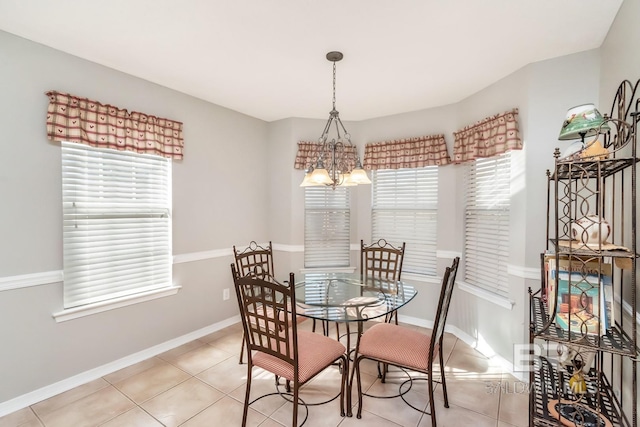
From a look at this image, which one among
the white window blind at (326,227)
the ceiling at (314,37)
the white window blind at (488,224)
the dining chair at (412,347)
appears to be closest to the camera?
the ceiling at (314,37)

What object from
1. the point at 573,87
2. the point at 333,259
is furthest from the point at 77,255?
the point at 573,87

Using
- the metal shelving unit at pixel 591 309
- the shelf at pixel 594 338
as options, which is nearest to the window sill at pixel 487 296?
the metal shelving unit at pixel 591 309

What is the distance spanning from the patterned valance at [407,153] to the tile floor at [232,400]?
2077 millimetres

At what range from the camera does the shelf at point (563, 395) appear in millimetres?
1391

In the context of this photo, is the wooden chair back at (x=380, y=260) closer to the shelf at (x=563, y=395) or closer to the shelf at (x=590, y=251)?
the shelf at (x=563, y=395)

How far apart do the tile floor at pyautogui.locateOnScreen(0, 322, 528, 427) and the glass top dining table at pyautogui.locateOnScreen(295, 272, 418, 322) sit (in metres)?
0.71

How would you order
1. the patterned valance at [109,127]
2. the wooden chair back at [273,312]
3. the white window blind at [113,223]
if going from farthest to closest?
the white window blind at [113,223] < the patterned valance at [109,127] < the wooden chair back at [273,312]

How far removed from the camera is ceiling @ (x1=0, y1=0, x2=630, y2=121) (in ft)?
5.84

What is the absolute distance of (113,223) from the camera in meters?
2.59

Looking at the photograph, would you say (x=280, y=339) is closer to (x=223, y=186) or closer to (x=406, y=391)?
(x=406, y=391)

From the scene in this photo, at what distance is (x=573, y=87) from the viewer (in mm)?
2289

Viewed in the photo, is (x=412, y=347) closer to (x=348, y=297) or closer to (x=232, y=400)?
(x=348, y=297)

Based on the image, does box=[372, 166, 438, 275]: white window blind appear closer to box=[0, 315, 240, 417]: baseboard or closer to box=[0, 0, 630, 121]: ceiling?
box=[0, 0, 630, 121]: ceiling

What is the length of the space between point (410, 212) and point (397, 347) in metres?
1.96
